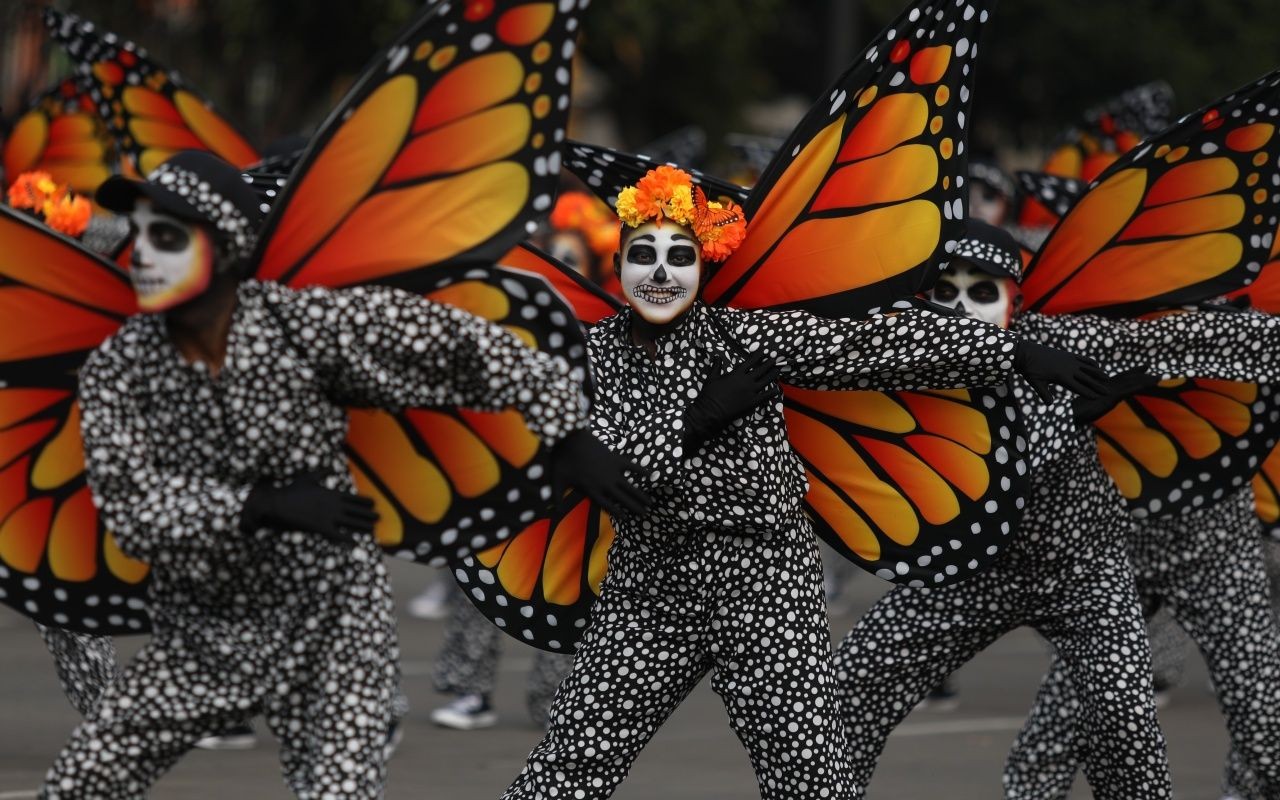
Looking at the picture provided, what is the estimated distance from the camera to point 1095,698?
20.5 feet

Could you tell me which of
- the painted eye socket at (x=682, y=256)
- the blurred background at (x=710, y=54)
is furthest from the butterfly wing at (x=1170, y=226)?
the blurred background at (x=710, y=54)

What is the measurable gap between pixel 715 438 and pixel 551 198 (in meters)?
0.87

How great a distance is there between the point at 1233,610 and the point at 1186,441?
56 centimetres

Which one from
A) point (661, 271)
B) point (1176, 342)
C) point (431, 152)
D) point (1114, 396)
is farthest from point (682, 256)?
point (1176, 342)

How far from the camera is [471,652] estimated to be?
359 inches

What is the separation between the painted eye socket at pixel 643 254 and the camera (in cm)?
567

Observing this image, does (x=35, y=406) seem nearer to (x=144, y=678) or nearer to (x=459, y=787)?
(x=144, y=678)

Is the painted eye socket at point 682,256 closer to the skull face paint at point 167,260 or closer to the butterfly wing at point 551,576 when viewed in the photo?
the butterfly wing at point 551,576

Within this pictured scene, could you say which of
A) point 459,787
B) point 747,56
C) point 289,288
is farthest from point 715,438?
point 747,56

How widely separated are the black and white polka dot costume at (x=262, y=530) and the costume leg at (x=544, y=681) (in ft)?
13.0

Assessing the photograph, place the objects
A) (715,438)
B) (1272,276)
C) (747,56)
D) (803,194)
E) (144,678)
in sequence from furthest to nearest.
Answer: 1. (747,56)
2. (1272,276)
3. (803,194)
4. (715,438)
5. (144,678)

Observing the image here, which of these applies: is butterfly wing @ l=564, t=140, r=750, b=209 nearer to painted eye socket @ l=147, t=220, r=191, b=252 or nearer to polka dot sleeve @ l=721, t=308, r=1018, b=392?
polka dot sleeve @ l=721, t=308, r=1018, b=392

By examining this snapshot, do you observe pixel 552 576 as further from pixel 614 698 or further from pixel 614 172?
pixel 614 172

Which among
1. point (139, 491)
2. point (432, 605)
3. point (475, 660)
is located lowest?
point (139, 491)
